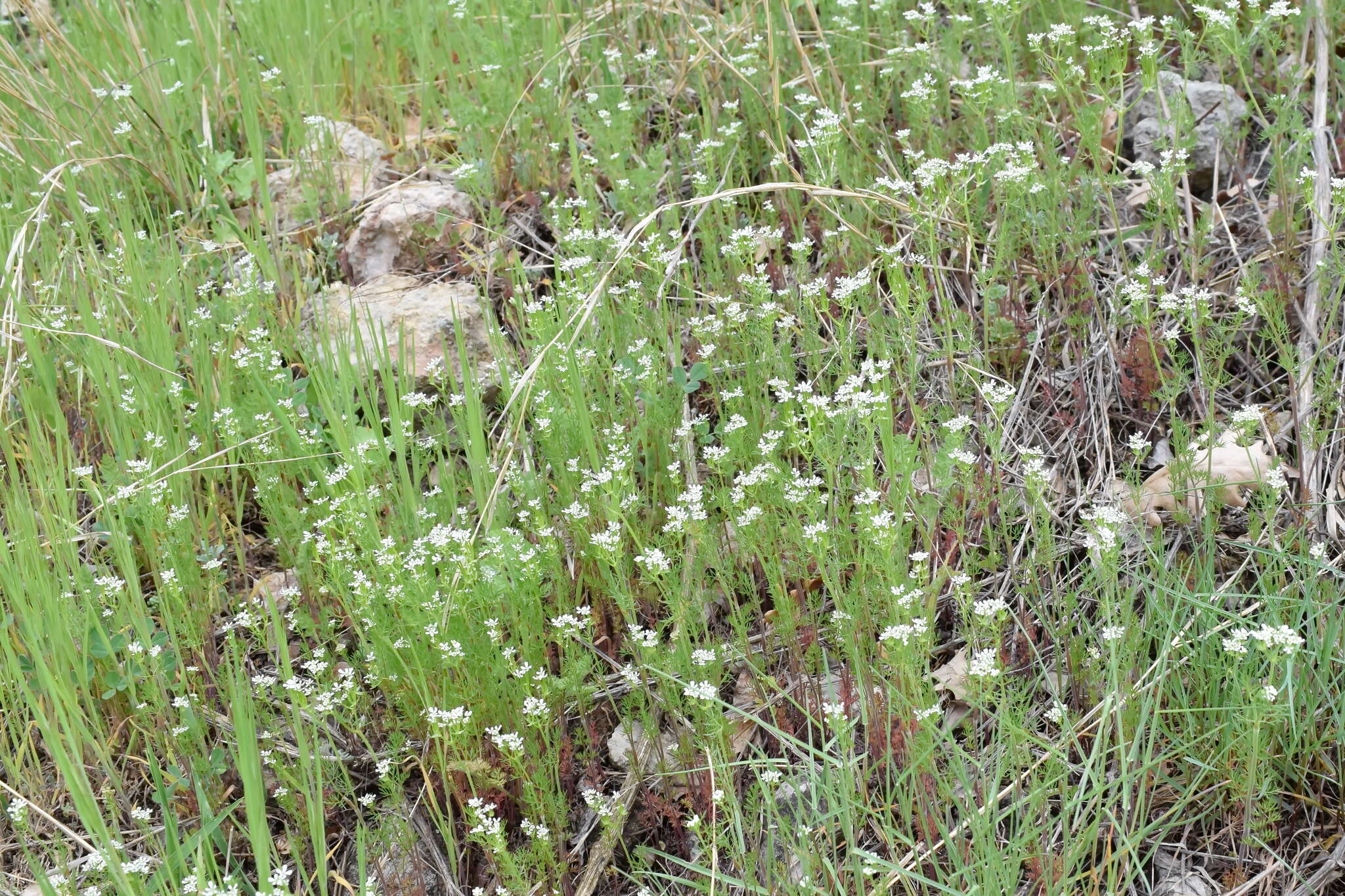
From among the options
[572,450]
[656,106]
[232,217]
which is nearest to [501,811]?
[572,450]

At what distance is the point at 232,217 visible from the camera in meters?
4.70

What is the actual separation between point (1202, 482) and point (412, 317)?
292cm

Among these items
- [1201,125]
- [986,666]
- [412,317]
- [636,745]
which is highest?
[1201,125]

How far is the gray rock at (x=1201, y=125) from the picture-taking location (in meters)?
4.33

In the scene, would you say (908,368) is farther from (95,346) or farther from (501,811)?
(95,346)

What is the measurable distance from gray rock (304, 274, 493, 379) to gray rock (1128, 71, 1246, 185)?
8.95 ft

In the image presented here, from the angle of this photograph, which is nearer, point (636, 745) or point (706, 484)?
point (636, 745)

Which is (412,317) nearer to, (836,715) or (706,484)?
(706,484)

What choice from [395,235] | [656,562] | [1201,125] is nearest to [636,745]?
[656,562]

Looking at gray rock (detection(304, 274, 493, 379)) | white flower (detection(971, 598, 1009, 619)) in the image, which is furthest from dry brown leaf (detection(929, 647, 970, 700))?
gray rock (detection(304, 274, 493, 379))

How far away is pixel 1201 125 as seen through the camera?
4.46 metres

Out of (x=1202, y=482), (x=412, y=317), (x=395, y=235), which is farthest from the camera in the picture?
(x=395, y=235)

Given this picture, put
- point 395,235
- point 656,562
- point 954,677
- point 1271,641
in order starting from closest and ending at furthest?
point 1271,641 < point 656,562 < point 954,677 < point 395,235

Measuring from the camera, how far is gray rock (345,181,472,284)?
16.0ft
